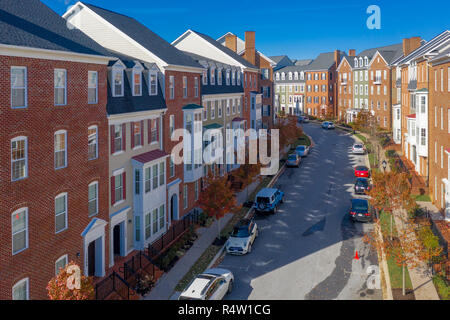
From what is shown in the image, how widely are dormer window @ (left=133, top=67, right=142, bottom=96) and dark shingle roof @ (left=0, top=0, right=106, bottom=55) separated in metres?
4.01

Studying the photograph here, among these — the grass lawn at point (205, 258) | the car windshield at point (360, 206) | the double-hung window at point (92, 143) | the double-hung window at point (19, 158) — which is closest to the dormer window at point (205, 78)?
the grass lawn at point (205, 258)

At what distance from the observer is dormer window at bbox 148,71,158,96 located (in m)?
28.4

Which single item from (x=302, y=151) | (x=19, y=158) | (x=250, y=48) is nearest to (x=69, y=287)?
(x=19, y=158)

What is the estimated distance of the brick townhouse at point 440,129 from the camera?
30.3 meters

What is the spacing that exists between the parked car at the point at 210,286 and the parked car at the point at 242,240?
4609 mm

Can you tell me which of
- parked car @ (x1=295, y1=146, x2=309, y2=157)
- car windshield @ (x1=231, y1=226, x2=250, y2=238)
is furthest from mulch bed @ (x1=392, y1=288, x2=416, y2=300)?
parked car @ (x1=295, y1=146, x2=309, y2=157)

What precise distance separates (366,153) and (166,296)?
46518 millimetres

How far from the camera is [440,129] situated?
33000 millimetres

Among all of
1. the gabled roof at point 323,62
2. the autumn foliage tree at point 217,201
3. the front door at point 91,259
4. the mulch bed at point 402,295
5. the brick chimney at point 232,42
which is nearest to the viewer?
the mulch bed at point 402,295

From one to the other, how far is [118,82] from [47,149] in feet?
26.5

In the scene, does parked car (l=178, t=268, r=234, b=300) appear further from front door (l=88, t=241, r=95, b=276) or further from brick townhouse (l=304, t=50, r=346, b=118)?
brick townhouse (l=304, t=50, r=346, b=118)

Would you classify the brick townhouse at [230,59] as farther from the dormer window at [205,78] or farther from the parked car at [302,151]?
the dormer window at [205,78]

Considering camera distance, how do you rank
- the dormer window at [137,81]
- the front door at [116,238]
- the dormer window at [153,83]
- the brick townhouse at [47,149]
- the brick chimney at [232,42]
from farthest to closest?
the brick chimney at [232,42] < the dormer window at [153,83] < the dormer window at [137,81] < the front door at [116,238] < the brick townhouse at [47,149]

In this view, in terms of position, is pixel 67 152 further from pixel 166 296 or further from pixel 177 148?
pixel 177 148
